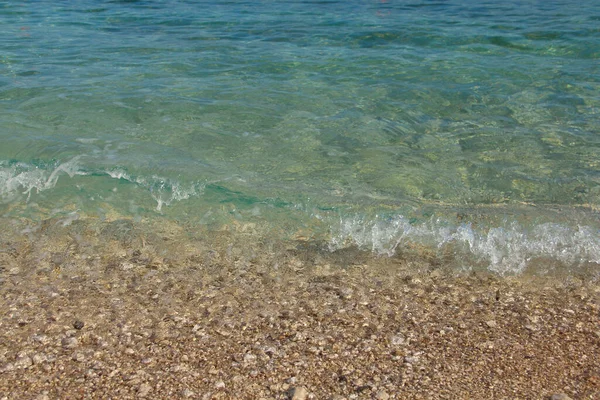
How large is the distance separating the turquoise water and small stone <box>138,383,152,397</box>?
6.90 feet

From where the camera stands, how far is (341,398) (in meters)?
3.56

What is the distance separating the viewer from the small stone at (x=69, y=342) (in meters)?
4.02

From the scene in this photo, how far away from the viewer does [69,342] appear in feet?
13.3

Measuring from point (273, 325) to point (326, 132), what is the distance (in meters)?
3.67

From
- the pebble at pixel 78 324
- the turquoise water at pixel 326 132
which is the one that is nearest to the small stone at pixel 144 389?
the pebble at pixel 78 324

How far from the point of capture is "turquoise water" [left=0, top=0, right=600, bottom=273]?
5.77m

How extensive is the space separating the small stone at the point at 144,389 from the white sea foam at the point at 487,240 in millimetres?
2135

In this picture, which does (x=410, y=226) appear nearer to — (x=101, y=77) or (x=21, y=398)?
(x=21, y=398)

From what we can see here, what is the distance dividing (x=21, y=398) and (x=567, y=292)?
3.69m

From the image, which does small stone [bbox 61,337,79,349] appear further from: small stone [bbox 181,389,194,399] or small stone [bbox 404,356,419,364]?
small stone [bbox 404,356,419,364]

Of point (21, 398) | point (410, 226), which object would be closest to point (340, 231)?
point (410, 226)

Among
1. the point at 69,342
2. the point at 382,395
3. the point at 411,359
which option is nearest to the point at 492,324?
the point at 411,359

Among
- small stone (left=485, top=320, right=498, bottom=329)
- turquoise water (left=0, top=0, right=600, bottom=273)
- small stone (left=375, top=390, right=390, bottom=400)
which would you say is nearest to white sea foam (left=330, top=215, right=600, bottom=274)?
turquoise water (left=0, top=0, right=600, bottom=273)

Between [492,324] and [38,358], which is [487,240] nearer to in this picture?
[492,324]
